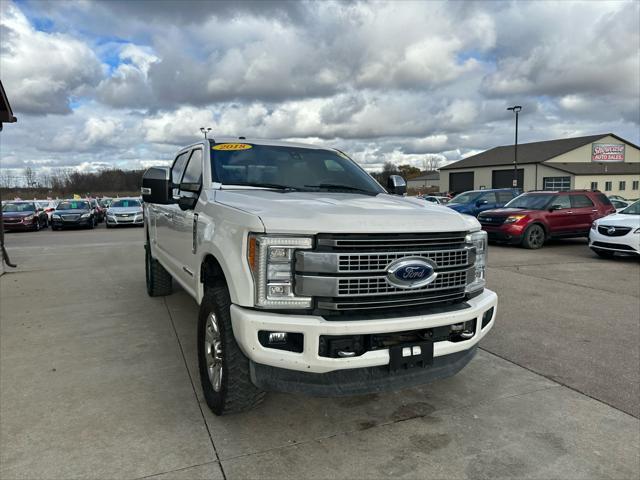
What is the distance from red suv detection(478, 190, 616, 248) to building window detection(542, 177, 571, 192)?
4600 cm

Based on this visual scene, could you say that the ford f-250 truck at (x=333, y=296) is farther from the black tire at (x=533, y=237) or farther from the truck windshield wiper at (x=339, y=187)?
the black tire at (x=533, y=237)

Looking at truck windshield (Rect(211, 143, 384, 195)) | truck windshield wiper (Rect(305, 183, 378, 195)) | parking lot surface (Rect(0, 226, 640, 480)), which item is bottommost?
parking lot surface (Rect(0, 226, 640, 480))

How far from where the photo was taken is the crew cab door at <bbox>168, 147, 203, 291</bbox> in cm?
398

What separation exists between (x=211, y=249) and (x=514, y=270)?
7.40 metres

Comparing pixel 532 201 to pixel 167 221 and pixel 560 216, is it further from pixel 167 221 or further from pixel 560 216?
pixel 167 221

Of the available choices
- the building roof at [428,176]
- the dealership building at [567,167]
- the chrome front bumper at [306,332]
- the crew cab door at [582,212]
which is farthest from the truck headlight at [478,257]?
the building roof at [428,176]

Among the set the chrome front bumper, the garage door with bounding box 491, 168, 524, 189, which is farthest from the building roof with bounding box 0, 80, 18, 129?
the garage door with bounding box 491, 168, 524, 189

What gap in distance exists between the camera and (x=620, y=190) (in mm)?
57781

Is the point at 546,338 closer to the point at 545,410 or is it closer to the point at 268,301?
the point at 545,410

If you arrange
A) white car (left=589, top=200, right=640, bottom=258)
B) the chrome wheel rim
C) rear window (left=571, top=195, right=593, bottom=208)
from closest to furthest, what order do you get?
the chrome wheel rim, white car (left=589, top=200, right=640, bottom=258), rear window (left=571, top=195, right=593, bottom=208)

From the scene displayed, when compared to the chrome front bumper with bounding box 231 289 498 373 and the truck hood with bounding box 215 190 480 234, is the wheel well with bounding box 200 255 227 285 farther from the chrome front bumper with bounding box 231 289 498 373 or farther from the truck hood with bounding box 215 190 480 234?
the chrome front bumper with bounding box 231 289 498 373

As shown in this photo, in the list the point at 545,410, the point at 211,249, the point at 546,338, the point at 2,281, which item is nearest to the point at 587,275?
the point at 546,338

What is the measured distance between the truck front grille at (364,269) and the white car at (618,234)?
28.7 feet

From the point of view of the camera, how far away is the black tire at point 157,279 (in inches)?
261
